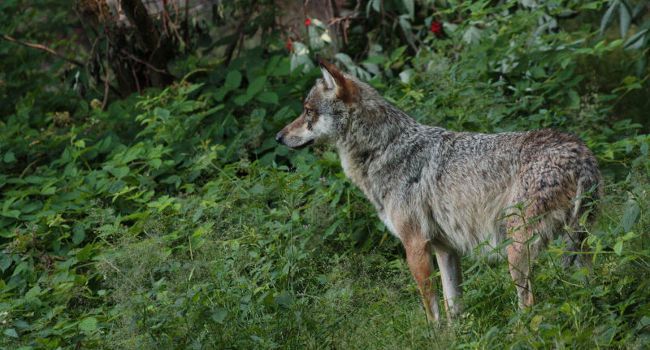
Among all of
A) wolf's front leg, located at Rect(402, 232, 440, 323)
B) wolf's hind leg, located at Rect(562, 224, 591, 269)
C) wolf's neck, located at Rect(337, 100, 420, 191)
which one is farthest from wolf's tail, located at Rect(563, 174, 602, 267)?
wolf's neck, located at Rect(337, 100, 420, 191)

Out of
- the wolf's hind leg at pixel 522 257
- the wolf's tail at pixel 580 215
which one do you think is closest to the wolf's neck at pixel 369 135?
the wolf's hind leg at pixel 522 257

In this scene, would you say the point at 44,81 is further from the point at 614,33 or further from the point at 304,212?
the point at 614,33

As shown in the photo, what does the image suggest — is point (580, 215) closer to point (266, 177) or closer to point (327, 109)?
point (327, 109)

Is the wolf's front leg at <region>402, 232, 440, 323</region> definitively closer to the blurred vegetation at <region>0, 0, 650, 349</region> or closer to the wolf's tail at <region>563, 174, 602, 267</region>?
the blurred vegetation at <region>0, 0, 650, 349</region>

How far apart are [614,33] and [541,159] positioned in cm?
612

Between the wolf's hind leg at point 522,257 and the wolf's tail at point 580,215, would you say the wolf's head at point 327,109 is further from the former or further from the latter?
the wolf's tail at point 580,215

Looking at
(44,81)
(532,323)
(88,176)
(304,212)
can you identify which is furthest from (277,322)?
(44,81)

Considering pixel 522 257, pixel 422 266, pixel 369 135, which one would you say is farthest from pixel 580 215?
pixel 369 135

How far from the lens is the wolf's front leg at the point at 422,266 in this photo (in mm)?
6113

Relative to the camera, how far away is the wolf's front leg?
6.11 metres

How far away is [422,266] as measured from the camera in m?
6.21

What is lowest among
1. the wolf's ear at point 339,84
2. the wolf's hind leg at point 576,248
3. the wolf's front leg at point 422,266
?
the wolf's front leg at point 422,266

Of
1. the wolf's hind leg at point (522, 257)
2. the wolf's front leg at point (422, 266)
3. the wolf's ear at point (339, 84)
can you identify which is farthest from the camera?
the wolf's ear at point (339, 84)

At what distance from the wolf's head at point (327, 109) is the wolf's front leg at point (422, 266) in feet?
3.54
